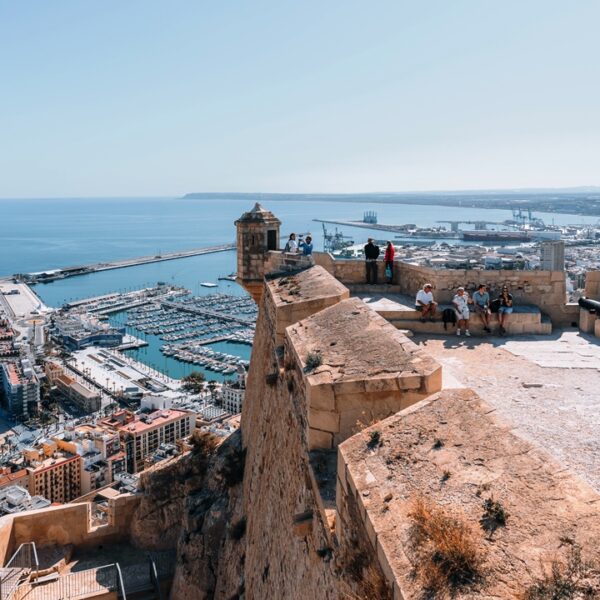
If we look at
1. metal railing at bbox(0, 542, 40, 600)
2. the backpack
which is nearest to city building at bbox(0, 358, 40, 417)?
metal railing at bbox(0, 542, 40, 600)

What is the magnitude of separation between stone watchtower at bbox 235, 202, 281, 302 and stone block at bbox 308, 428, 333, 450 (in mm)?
7037

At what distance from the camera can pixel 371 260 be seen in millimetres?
11023

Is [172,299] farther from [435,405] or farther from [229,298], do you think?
[435,405]

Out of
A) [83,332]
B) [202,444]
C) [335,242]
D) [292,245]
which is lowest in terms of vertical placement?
[83,332]

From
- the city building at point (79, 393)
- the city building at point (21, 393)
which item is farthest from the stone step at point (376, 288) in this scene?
the city building at point (21, 393)

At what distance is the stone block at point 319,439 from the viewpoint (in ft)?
14.1

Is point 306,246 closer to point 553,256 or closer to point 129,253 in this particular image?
point 553,256

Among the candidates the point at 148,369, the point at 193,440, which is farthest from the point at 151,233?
the point at 193,440

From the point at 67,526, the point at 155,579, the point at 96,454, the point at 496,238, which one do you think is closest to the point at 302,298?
the point at 155,579

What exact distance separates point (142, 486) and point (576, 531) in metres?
9.37

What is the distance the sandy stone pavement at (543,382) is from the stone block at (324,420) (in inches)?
38.8

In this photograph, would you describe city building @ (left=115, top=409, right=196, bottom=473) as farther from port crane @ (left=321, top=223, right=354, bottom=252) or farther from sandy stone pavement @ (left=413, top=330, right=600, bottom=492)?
port crane @ (left=321, top=223, right=354, bottom=252)

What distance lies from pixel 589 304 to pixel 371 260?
3907mm

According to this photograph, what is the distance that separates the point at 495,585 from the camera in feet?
7.52
